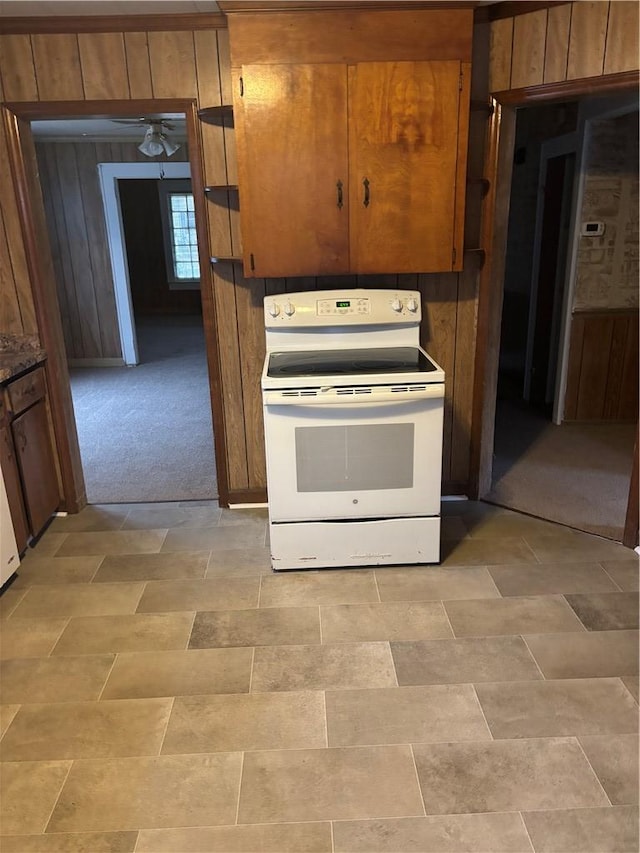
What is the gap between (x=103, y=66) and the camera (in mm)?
2793

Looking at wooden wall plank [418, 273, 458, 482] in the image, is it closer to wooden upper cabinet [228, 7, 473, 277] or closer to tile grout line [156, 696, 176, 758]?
wooden upper cabinet [228, 7, 473, 277]

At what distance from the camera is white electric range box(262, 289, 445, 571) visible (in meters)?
2.54

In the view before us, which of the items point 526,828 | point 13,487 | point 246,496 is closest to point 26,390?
point 13,487

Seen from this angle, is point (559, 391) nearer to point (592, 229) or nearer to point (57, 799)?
point (592, 229)

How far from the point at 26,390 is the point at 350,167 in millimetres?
1804

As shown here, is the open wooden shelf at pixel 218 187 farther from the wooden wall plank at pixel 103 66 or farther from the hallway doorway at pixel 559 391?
the hallway doorway at pixel 559 391

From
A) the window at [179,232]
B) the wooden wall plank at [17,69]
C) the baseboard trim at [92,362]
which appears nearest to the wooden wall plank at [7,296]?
the wooden wall plank at [17,69]

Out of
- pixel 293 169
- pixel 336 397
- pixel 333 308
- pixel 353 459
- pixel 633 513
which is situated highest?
pixel 293 169

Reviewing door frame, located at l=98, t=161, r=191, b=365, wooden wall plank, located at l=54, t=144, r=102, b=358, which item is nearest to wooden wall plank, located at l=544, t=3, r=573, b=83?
door frame, located at l=98, t=161, r=191, b=365

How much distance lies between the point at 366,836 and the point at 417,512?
133 cm

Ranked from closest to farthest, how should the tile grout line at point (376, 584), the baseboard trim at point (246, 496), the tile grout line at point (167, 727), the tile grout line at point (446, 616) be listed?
the tile grout line at point (167, 727) → the tile grout line at point (446, 616) → the tile grout line at point (376, 584) → the baseboard trim at point (246, 496)

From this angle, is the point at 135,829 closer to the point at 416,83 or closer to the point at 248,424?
the point at 248,424

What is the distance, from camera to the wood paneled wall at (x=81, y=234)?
6.26 m

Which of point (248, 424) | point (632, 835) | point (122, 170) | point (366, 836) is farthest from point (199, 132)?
point (122, 170)
